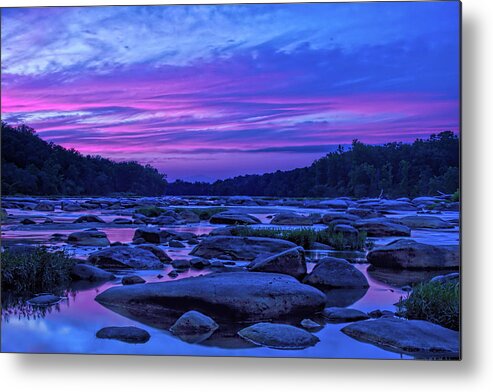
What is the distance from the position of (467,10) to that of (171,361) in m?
2.56

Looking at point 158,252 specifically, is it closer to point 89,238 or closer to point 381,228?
point 89,238

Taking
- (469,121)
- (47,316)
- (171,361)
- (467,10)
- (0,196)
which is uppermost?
(467,10)

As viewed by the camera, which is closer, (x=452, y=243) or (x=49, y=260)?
(x=452, y=243)

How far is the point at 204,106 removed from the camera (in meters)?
4.21

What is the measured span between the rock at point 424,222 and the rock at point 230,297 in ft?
2.08

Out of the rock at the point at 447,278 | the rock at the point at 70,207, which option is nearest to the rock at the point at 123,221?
the rock at the point at 70,207

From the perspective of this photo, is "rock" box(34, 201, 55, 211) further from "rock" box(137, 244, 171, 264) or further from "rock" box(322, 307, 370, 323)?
"rock" box(322, 307, 370, 323)

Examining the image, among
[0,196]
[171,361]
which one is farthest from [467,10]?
[0,196]

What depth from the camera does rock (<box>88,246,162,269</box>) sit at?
425 centimetres

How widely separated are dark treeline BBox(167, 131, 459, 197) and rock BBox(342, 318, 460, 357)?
0.72 m

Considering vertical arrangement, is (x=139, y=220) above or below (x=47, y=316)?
above

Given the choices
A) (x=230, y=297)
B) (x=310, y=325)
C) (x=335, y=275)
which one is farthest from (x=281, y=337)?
A: (x=335, y=275)

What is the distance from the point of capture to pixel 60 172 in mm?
4254

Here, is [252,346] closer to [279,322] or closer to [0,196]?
[279,322]
